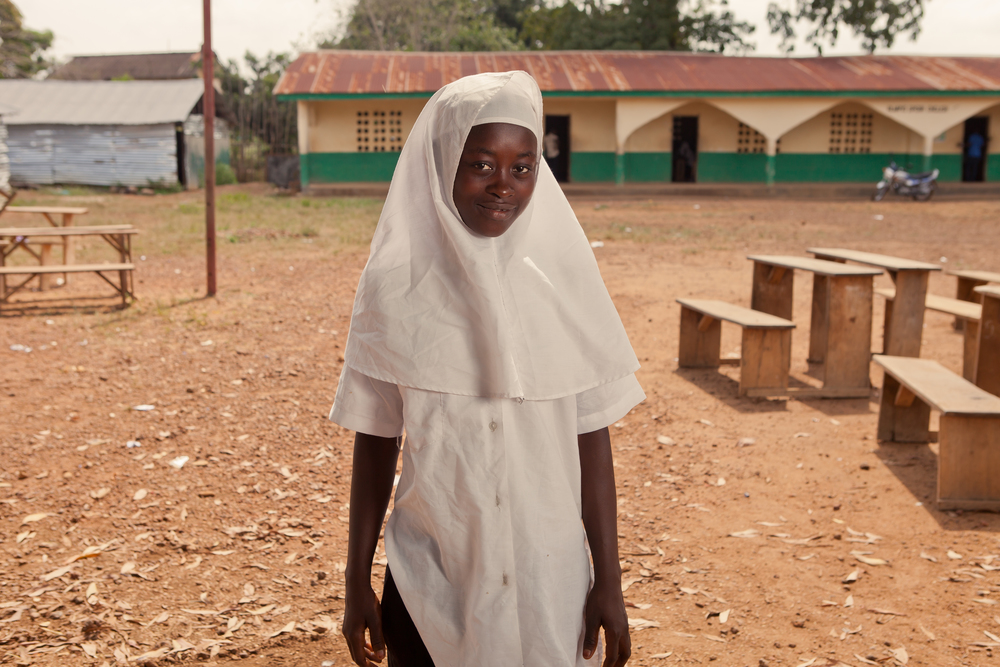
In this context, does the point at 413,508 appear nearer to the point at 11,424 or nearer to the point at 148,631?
the point at 148,631

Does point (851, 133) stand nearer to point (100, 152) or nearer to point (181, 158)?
point (181, 158)

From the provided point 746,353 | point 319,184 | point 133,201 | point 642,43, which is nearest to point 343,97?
point 319,184

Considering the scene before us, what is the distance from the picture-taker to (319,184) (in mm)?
20875

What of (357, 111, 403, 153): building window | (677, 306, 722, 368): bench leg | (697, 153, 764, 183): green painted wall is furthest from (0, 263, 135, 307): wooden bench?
(697, 153, 764, 183): green painted wall

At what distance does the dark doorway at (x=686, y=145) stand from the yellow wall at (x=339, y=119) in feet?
25.5

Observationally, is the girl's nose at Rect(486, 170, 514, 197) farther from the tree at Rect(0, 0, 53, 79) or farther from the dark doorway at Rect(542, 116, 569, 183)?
the tree at Rect(0, 0, 53, 79)

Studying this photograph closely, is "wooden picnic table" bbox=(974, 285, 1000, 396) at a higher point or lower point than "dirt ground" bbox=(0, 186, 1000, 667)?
higher

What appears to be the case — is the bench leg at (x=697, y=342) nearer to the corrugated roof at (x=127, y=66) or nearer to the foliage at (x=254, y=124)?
the foliage at (x=254, y=124)

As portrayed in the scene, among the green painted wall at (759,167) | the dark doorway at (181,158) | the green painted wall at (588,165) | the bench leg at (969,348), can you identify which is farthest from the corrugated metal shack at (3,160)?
the bench leg at (969,348)

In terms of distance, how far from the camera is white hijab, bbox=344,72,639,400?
1332mm

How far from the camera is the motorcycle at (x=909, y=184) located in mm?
19031

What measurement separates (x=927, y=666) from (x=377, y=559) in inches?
77.2

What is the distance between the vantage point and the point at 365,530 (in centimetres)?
148

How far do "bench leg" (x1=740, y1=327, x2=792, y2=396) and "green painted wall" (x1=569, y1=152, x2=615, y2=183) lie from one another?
17346mm
